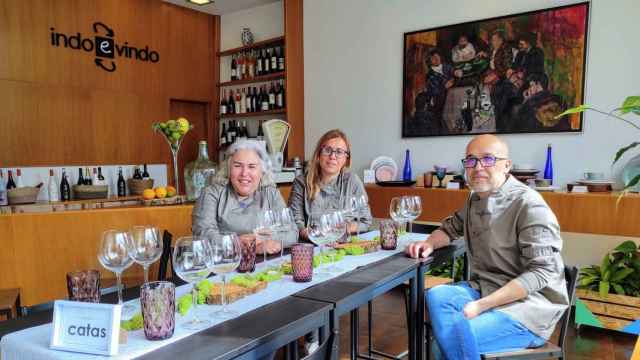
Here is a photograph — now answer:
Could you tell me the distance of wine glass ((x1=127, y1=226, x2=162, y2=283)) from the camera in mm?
1353

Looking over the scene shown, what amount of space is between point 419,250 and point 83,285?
134 centimetres

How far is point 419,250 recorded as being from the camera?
204 cm

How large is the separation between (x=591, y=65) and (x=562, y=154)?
0.74 m

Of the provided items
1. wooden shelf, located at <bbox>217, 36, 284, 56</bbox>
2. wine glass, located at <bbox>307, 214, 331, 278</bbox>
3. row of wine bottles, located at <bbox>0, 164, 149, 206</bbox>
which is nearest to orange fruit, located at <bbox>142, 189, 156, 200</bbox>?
row of wine bottles, located at <bbox>0, 164, 149, 206</bbox>

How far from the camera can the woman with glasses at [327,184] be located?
2764 millimetres

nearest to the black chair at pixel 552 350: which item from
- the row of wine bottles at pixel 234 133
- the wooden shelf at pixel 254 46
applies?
the wooden shelf at pixel 254 46

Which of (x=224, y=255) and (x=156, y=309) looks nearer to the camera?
(x=156, y=309)

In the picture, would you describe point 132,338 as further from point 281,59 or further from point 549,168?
point 281,59

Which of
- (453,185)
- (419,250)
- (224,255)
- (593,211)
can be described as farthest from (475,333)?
(453,185)

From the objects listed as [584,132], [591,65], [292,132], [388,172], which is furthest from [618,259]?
[292,132]

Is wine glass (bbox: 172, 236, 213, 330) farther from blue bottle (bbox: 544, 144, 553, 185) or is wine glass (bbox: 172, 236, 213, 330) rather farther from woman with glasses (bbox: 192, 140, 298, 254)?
blue bottle (bbox: 544, 144, 553, 185)

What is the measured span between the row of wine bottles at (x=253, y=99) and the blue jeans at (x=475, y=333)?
13.5 feet

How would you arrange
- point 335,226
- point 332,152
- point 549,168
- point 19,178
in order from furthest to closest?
1. point 19,178
2. point 549,168
3. point 332,152
4. point 335,226

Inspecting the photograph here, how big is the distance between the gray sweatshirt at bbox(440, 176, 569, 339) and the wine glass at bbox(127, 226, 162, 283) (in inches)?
51.0
